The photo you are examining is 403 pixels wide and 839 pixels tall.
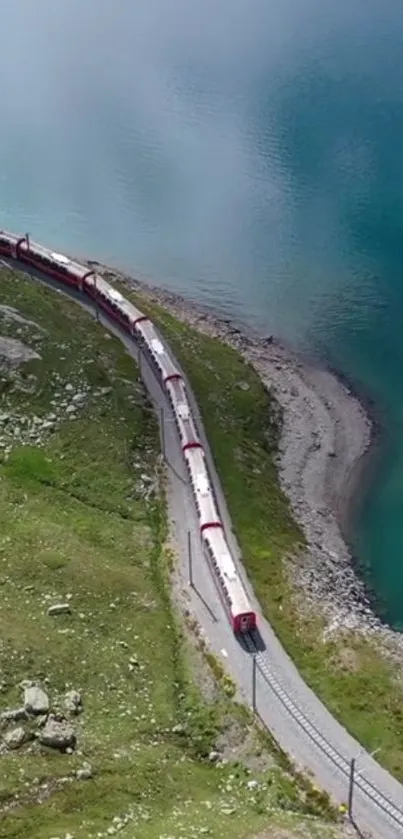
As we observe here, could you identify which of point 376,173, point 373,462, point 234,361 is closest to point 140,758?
point 373,462

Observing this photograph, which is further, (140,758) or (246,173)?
(246,173)

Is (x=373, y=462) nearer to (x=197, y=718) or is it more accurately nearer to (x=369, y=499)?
(x=369, y=499)

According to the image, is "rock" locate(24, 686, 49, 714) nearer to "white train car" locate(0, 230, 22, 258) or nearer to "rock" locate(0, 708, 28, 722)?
"rock" locate(0, 708, 28, 722)

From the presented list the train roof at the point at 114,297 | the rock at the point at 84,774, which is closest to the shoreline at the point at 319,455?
the train roof at the point at 114,297

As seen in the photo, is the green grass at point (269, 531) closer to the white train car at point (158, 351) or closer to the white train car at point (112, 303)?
the white train car at point (158, 351)

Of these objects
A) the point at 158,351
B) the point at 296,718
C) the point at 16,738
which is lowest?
the point at 296,718

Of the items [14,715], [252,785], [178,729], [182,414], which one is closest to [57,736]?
[14,715]

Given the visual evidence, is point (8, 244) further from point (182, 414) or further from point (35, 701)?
point (35, 701)
